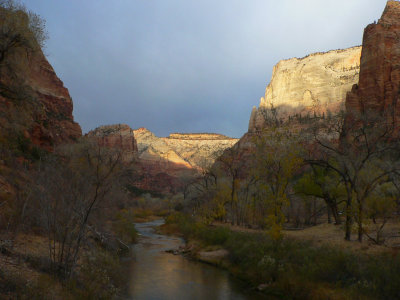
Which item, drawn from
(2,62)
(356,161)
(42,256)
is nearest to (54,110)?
(2,62)

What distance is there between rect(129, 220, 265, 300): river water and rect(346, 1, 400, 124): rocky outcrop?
38022mm

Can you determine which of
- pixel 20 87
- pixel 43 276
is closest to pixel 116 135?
pixel 20 87

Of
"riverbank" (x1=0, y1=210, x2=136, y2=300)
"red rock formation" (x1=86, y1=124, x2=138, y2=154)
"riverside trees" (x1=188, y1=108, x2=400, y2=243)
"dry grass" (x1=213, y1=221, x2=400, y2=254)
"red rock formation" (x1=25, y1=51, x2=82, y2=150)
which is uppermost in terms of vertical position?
"red rock formation" (x1=86, y1=124, x2=138, y2=154)

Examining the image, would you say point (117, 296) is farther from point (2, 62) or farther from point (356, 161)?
point (356, 161)

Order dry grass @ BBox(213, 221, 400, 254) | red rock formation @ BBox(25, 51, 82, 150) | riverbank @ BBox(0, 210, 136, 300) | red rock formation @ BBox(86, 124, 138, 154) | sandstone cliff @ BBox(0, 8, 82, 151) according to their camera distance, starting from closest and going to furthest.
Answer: riverbank @ BBox(0, 210, 136, 300), sandstone cliff @ BBox(0, 8, 82, 151), dry grass @ BBox(213, 221, 400, 254), red rock formation @ BBox(25, 51, 82, 150), red rock formation @ BBox(86, 124, 138, 154)

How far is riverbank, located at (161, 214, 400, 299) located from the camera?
1181 centimetres

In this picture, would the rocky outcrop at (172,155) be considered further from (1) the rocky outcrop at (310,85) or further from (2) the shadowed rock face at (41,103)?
(2) the shadowed rock face at (41,103)

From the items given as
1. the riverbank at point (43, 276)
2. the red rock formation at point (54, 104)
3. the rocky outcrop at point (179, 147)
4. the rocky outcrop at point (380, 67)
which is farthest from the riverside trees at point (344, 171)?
the rocky outcrop at point (179, 147)

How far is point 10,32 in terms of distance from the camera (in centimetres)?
1232

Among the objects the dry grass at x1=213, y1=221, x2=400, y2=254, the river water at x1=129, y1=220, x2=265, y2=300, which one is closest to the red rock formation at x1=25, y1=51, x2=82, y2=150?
the river water at x1=129, y1=220, x2=265, y2=300

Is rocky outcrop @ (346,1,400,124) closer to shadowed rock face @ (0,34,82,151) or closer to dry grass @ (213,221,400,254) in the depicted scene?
dry grass @ (213,221,400,254)

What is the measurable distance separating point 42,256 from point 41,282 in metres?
3.48

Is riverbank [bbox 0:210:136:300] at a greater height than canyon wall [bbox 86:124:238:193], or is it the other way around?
canyon wall [bbox 86:124:238:193]

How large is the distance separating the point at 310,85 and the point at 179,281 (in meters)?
111
